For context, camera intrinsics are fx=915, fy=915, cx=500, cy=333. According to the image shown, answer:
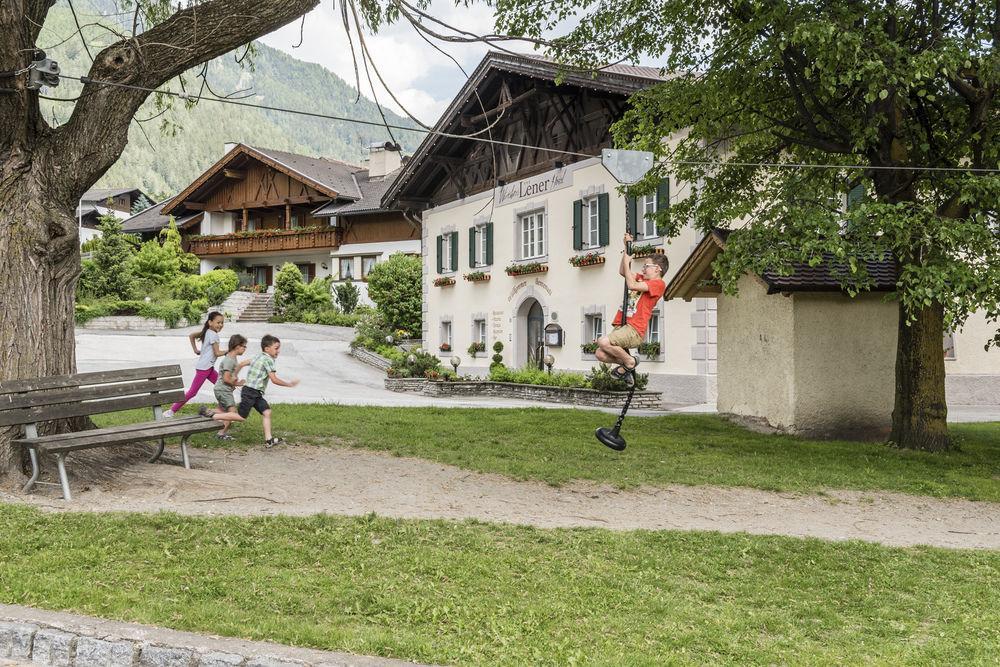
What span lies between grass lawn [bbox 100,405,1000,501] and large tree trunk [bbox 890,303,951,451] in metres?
0.38

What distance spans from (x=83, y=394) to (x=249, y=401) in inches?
104

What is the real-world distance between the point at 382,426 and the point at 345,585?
796 centimetres

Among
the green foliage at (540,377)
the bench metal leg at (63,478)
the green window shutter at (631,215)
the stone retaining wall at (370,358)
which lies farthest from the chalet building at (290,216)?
the bench metal leg at (63,478)

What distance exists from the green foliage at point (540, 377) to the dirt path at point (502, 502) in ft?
38.3

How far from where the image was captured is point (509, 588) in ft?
17.6

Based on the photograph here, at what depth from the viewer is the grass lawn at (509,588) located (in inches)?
179

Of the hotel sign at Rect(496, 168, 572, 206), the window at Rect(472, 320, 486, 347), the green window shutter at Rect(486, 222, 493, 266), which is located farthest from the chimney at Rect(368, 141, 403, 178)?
the hotel sign at Rect(496, 168, 572, 206)

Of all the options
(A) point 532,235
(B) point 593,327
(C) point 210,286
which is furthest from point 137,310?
(B) point 593,327

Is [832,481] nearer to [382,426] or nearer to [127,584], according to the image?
[382,426]

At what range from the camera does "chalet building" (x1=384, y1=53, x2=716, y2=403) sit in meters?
21.0

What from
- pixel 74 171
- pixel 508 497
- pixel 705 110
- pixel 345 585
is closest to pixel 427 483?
pixel 508 497

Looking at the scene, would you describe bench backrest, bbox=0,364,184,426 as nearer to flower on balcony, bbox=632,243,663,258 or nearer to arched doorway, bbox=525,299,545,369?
flower on balcony, bbox=632,243,663,258

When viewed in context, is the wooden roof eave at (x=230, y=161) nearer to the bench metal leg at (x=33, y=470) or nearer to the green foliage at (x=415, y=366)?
the green foliage at (x=415, y=366)

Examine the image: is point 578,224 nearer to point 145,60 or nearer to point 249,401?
point 249,401
